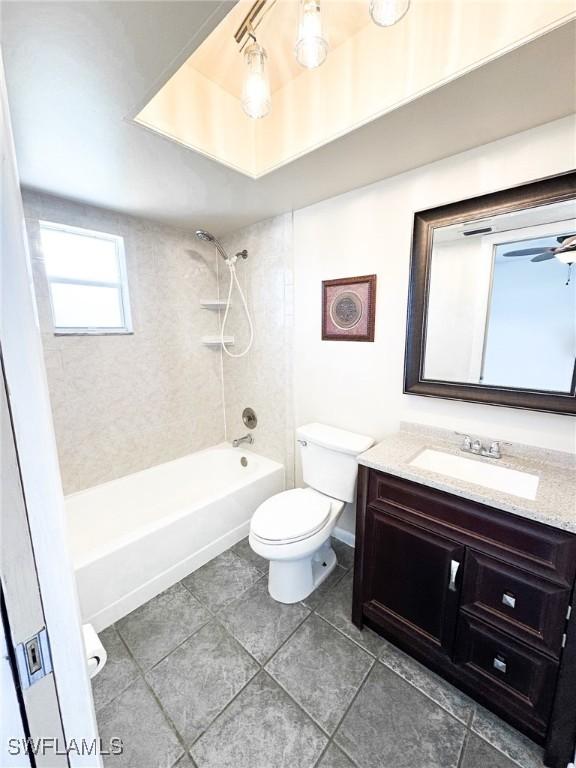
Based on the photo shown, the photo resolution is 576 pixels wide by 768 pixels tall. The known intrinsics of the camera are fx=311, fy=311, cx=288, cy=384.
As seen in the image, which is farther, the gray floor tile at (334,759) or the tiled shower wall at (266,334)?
the tiled shower wall at (266,334)

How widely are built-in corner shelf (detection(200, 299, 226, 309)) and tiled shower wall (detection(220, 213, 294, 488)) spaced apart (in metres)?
0.09

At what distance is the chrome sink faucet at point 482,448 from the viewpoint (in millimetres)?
1396

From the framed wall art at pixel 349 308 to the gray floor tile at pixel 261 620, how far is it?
1.55m

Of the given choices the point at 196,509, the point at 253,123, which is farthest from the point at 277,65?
the point at 196,509

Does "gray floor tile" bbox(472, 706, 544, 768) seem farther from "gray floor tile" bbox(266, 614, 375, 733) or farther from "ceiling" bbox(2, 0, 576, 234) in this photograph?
"ceiling" bbox(2, 0, 576, 234)

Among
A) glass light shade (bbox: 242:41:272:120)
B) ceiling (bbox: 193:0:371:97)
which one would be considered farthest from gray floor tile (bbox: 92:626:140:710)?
ceiling (bbox: 193:0:371:97)

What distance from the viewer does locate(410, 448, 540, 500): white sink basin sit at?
49.3 inches

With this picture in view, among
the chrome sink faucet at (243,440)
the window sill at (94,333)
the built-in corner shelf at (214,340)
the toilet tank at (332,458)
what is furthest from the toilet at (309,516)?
the window sill at (94,333)

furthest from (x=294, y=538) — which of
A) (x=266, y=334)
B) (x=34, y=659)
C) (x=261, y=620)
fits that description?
(x=266, y=334)

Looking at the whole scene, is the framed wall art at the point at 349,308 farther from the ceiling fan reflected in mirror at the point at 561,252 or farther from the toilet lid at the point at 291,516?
the toilet lid at the point at 291,516

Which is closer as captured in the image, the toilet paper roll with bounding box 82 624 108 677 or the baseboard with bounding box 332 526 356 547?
the toilet paper roll with bounding box 82 624 108 677

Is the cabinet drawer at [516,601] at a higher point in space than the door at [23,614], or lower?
lower

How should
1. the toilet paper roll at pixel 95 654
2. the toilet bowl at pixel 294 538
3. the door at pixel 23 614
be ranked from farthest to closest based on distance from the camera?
the toilet bowl at pixel 294 538 → the toilet paper roll at pixel 95 654 → the door at pixel 23 614

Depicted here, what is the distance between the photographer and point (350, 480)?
1.79 metres
